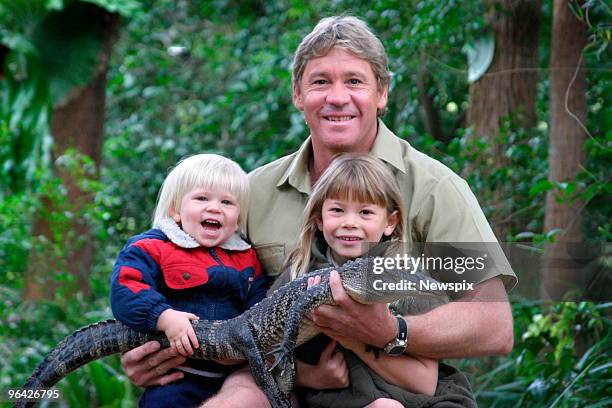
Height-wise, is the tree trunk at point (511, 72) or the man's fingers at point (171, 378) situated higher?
the tree trunk at point (511, 72)

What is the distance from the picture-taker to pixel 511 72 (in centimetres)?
683

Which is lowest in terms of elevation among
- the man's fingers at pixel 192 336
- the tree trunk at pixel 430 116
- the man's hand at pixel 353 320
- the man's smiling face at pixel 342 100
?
the man's fingers at pixel 192 336

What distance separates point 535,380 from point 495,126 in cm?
A: 231

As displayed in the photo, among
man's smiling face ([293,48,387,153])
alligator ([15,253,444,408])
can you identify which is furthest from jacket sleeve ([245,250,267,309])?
man's smiling face ([293,48,387,153])

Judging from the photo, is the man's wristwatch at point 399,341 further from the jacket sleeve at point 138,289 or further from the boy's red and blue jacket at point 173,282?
the jacket sleeve at point 138,289

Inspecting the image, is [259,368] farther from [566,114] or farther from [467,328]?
[566,114]

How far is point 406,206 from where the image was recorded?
340 cm

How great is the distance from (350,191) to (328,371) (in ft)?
1.97

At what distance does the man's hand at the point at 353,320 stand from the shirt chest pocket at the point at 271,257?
50 cm

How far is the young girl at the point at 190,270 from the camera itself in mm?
3215

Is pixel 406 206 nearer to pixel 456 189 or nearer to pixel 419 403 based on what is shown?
pixel 456 189

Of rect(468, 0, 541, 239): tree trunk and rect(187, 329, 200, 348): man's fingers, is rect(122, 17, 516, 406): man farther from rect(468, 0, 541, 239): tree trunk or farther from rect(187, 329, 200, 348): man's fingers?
rect(468, 0, 541, 239): tree trunk

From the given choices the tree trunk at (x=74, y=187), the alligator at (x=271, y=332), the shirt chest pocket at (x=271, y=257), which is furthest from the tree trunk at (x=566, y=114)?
the tree trunk at (x=74, y=187)

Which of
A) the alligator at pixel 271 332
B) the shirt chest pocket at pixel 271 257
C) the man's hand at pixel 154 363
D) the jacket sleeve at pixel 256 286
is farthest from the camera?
the shirt chest pocket at pixel 271 257
